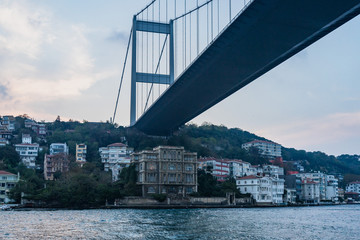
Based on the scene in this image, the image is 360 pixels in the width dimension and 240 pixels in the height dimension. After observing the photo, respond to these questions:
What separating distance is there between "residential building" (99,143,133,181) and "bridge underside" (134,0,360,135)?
1738cm

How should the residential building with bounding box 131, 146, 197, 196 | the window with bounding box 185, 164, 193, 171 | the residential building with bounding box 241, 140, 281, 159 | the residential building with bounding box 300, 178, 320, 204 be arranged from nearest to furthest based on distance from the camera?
the residential building with bounding box 131, 146, 197, 196, the window with bounding box 185, 164, 193, 171, the residential building with bounding box 300, 178, 320, 204, the residential building with bounding box 241, 140, 281, 159

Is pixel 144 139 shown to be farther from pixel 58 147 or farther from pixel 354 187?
pixel 354 187

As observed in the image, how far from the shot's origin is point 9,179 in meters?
49.8

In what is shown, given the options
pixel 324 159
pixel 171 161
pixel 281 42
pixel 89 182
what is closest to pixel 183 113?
pixel 171 161

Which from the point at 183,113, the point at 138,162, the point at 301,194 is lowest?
the point at 301,194

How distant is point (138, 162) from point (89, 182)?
714 centimetres

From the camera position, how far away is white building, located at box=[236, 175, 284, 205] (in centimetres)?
5697

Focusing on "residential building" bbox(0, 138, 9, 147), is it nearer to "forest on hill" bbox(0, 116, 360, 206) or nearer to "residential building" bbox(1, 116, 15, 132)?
"forest on hill" bbox(0, 116, 360, 206)

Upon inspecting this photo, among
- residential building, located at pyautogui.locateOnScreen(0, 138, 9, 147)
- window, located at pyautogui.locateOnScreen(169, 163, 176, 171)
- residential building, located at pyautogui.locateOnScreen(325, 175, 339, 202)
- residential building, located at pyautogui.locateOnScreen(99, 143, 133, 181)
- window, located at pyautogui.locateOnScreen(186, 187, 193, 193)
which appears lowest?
residential building, located at pyautogui.locateOnScreen(325, 175, 339, 202)

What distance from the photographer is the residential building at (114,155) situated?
2472 inches

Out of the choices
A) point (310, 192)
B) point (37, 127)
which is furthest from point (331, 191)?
point (37, 127)

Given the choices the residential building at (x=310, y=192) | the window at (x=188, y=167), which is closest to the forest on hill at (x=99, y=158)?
the window at (x=188, y=167)

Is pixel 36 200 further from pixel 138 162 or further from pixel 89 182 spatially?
pixel 138 162

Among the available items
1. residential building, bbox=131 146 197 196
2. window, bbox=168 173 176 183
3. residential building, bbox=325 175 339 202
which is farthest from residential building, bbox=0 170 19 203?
residential building, bbox=325 175 339 202
